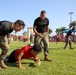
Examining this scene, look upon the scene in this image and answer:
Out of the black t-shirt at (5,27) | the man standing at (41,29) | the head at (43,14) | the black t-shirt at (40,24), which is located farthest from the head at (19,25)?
the black t-shirt at (40,24)

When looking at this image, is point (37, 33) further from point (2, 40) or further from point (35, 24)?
point (2, 40)

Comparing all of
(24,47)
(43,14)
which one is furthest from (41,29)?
(24,47)

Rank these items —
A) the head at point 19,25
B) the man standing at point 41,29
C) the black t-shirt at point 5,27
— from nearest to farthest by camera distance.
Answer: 1. the head at point 19,25
2. the black t-shirt at point 5,27
3. the man standing at point 41,29

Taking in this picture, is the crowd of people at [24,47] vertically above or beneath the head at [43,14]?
beneath

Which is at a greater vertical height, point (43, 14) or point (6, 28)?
point (43, 14)

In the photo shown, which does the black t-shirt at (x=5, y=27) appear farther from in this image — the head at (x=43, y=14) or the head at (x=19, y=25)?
the head at (x=43, y=14)

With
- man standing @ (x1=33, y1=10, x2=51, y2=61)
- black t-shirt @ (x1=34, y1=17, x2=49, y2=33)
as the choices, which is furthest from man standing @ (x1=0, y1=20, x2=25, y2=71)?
black t-shirt @ (x1=34, y1=17, x2=49, y2=33)

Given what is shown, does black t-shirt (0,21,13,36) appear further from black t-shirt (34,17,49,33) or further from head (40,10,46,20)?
black t-shirt (34,17,49,33)

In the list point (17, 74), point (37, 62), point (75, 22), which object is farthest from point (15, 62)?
point (75, 22)

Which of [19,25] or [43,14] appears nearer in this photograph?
[19,25]

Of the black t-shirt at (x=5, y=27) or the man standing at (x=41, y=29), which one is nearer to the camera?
the black t-shirt at (x=5, y=27)

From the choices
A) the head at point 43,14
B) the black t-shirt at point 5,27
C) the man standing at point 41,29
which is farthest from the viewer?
the man standing at point 41,29

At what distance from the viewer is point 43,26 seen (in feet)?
27.8

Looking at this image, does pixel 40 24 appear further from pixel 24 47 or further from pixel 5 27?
pixel 5 27
